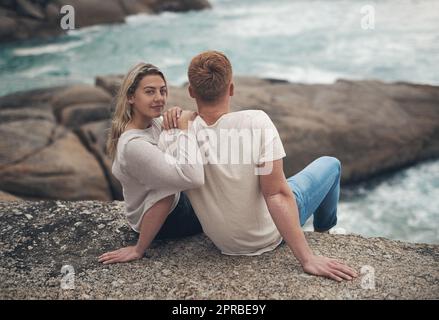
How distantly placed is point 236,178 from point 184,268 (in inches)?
27.2

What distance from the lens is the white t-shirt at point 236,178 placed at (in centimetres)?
279

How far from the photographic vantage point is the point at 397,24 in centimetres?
1702

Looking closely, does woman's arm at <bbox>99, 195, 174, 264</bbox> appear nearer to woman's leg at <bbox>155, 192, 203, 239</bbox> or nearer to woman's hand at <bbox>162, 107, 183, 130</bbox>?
woman's leg at <bbox>155, 192, 203, 239</bbox>

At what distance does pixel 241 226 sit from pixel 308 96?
6233mm

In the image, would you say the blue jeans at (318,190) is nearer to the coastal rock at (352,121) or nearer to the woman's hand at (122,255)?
the woman's hand at (122,255)

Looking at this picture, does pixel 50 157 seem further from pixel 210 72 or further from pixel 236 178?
pixel 210 72

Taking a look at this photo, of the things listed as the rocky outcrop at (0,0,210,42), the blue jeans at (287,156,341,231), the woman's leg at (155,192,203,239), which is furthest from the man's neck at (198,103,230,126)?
the rocky outcrop at (0,0,210,42)

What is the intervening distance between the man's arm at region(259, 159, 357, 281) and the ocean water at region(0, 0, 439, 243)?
4.84m

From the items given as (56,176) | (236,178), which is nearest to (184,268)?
(236,178)

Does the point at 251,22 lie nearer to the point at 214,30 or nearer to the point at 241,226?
the point at 214,30

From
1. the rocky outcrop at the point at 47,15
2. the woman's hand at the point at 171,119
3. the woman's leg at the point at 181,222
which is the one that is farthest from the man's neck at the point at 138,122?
the rocky outcrop at the point at 47,15

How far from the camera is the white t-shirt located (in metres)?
2.79

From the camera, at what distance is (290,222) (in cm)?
288
